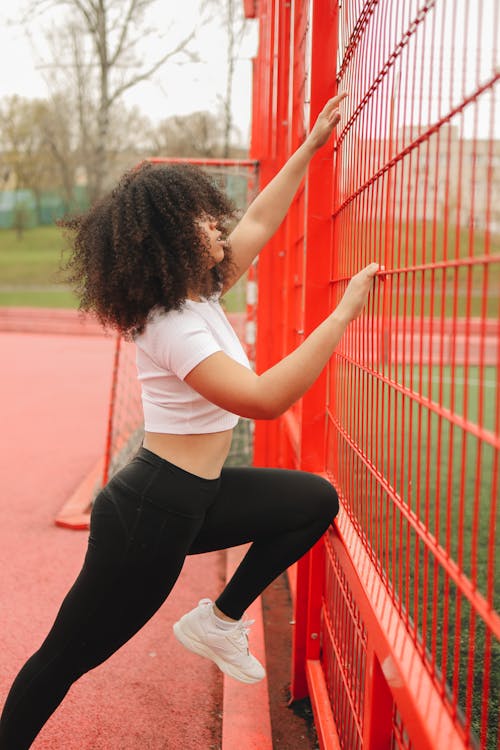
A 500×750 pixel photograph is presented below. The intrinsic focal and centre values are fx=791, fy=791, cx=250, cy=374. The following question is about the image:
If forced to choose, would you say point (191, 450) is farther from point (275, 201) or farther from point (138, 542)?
point (275, 201)

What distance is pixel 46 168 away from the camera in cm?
4938

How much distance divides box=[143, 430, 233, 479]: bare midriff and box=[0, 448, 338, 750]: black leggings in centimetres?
2

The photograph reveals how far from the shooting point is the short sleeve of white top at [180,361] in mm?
1930

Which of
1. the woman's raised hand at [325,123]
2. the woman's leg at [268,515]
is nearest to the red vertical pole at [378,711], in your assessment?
the woman's leg at [268,515]

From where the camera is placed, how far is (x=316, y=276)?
2594 millimetres

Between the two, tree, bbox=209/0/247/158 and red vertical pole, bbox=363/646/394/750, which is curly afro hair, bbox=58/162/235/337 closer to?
red vertical pole, bbox=363/646/394/750

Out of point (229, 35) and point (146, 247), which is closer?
point (146, 247)

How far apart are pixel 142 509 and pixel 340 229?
3.41 feet

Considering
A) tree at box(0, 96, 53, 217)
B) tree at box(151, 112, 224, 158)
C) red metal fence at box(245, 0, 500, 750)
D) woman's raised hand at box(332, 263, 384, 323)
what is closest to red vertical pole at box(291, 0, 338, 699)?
red metal fence at box(245, 0, 500, 750)

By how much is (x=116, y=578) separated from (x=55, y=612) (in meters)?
1.81

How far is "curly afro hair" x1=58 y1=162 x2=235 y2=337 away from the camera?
2.00 meters

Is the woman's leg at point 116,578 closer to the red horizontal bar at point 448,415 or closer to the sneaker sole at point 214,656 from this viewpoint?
the sneaker sole at point 214,656

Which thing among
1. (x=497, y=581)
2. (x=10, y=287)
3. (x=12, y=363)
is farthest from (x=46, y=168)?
(x=497, y=581)

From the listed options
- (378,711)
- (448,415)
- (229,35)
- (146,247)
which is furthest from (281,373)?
(229,35)
